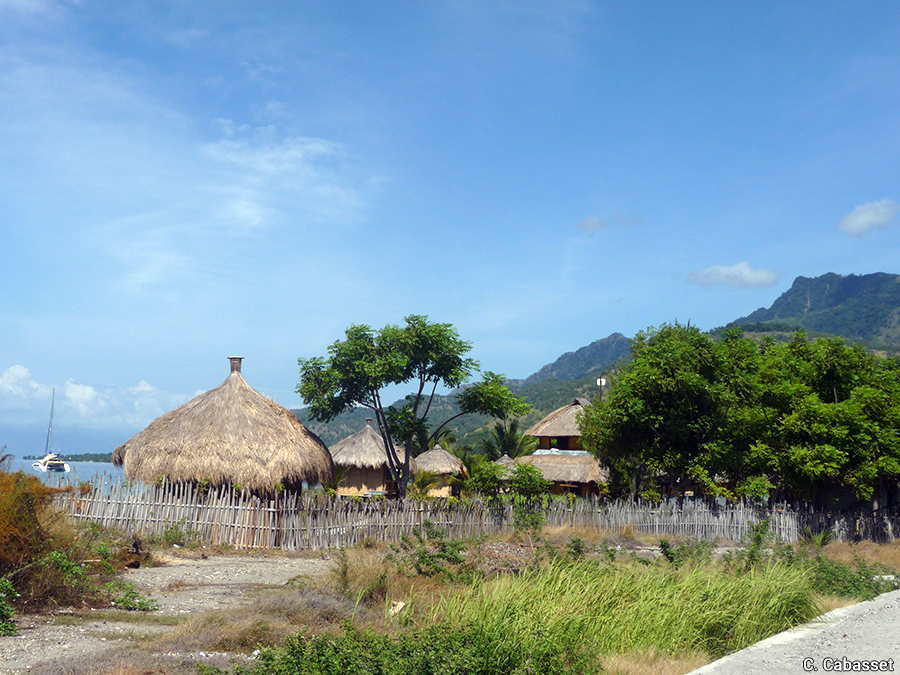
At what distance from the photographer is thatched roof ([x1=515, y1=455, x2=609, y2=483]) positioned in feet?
106

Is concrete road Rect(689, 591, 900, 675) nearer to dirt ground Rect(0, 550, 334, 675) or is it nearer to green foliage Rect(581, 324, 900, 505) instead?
dirt ground Rect(0, 550, 334, 675)

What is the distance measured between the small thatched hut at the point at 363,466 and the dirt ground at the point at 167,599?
51.2 ft

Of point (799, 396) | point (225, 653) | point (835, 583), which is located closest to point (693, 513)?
point (799, 396)

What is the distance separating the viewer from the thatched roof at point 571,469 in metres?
32.2

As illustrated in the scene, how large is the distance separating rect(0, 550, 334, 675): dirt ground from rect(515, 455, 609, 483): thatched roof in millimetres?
19428

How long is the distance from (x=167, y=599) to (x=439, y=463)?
24.4m

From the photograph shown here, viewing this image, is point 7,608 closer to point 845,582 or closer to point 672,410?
point 845,582

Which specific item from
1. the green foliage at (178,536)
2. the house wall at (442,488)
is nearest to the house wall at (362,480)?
the house wall at (442,488)

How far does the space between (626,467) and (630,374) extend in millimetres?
6958

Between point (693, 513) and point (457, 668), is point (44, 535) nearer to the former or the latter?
point (457, 668)

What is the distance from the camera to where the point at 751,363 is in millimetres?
22703

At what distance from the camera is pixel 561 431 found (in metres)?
39.3

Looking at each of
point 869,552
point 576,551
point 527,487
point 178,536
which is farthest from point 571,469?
point 576,551

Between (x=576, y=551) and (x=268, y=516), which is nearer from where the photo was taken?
(x=576, y=551)
